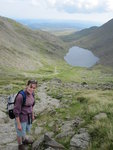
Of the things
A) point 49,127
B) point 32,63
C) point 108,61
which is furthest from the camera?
point 108,61

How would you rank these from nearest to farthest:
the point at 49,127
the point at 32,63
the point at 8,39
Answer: the point at 49,127
the point at 32,63
the point at 8,39

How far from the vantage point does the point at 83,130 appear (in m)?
10.1

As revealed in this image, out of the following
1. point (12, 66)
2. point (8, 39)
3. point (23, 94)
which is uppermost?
point (8, 39)

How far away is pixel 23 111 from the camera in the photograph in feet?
30.6

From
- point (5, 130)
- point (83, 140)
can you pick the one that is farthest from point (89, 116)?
point (5, 130)

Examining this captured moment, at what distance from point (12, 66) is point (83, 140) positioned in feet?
390

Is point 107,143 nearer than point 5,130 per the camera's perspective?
Yes

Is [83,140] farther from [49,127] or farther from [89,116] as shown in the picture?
[49,127]

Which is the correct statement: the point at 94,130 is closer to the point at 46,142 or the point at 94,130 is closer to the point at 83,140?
the point at 83,140

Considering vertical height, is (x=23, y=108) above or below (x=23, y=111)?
above

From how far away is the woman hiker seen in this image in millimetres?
8922

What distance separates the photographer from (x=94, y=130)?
9469 millimetres

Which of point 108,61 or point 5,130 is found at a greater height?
point 108,61

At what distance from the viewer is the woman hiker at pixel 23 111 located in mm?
8922
